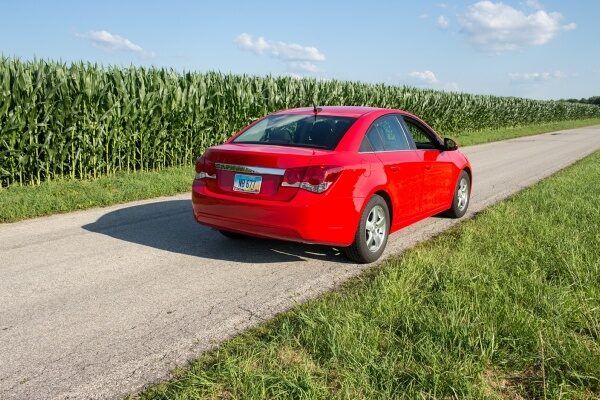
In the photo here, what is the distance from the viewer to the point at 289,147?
5.01 metres

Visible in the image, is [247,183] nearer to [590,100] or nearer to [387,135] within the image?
[387,135]

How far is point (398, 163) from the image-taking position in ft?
18.1

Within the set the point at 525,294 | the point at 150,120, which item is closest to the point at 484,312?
the point at 525,294

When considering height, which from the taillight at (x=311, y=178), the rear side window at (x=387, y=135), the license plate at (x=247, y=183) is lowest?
the license plate at (x=247, y=183)

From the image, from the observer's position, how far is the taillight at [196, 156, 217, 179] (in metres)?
5.11

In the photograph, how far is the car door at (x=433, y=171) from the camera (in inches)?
244

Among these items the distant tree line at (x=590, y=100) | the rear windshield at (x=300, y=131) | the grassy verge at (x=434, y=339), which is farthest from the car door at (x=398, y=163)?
the distant tree line at (x=590, y=100)

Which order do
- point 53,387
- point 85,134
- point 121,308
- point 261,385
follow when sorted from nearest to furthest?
1. point 261,385
2. point 53,387
3. point 121,308
4. point 85,134

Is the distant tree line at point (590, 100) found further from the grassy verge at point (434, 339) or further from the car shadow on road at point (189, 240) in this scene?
the grassy verge at point (434, 339)

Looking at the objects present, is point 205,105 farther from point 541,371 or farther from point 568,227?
point 541,371

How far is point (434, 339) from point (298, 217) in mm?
1793

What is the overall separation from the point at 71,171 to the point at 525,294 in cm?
871

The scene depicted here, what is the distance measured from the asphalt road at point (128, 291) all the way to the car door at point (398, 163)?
0.47m

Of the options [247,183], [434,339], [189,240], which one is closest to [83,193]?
[189,240]
